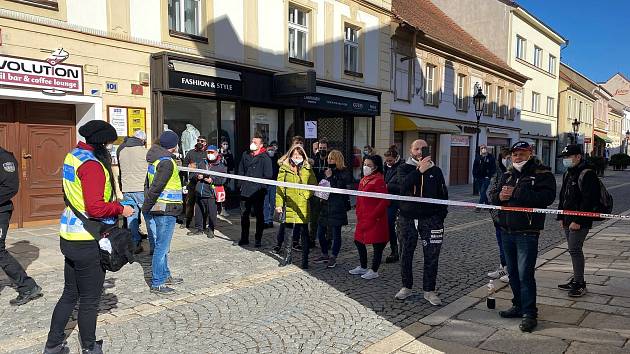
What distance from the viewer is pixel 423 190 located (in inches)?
195

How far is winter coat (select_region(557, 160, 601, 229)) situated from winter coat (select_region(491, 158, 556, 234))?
103 cm

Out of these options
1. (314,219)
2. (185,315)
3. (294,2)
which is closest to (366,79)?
(294,2)

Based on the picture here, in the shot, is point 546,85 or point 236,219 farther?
Answer: point 546,85

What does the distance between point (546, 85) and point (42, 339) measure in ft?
121

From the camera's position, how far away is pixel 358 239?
20.1 feet

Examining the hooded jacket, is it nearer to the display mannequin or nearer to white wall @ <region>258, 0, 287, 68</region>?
the display mannequin

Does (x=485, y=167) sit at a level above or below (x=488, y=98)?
below

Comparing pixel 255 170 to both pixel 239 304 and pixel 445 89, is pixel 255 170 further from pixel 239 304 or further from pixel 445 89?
pixel 445 89

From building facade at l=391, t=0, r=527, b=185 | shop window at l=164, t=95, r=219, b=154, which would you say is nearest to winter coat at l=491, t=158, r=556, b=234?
shop window at l=164, t=95, r=219, b=154

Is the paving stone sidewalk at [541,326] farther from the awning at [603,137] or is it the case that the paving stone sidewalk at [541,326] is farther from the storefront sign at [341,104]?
the awning at [603,137]

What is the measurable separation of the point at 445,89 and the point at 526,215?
60.5 ft

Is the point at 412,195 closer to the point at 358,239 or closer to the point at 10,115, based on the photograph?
the point at 358,239

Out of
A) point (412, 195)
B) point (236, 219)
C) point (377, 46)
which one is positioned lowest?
point (236, 219)

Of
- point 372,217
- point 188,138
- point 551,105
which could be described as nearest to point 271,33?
point 188,138
